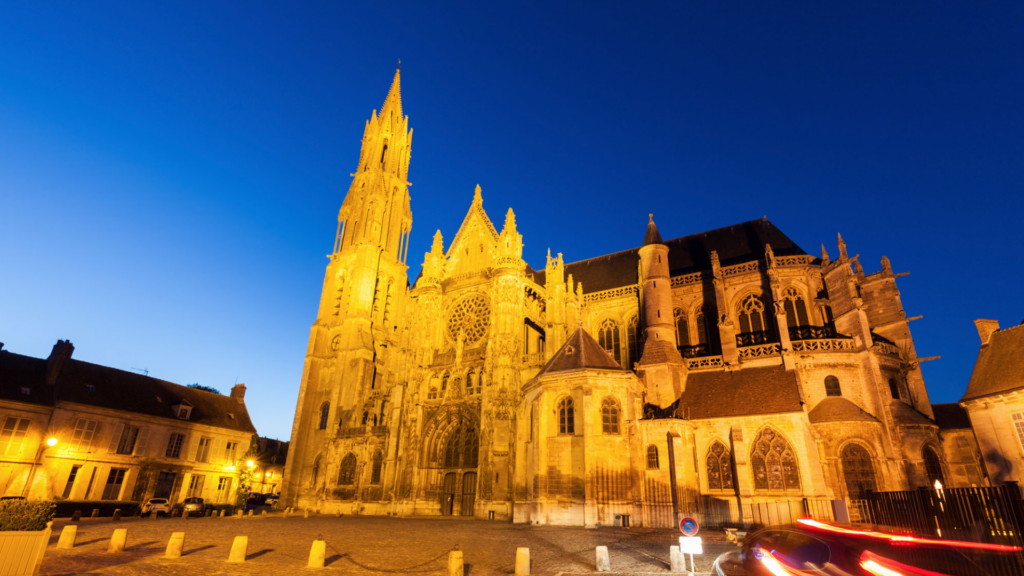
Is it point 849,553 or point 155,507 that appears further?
point 155,507

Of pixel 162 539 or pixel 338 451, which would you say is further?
pixel 338 451

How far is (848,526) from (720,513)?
16269 mm

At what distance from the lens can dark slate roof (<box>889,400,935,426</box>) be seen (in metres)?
21.1

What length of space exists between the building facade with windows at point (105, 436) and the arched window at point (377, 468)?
494 inches

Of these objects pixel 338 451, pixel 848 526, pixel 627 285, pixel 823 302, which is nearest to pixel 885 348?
pixel 823 302

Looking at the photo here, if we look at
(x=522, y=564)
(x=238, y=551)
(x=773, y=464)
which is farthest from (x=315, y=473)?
(x=522, y=564)

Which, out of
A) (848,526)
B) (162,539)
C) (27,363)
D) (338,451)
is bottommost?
(162,539)

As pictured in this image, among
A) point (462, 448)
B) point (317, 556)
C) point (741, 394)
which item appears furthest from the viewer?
point (462, 448)

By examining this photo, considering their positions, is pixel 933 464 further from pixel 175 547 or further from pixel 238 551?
pixel 175 547

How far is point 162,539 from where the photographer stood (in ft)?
48.1

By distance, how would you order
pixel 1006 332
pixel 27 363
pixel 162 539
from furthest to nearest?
1. pixel 27 363
2. pixel 1006 332
3. pixel 162 539

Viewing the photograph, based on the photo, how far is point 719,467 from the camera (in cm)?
2123

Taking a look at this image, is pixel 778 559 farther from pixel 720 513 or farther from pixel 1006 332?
pixel 1006 332

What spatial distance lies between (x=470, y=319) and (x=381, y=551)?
2040 centimetres
